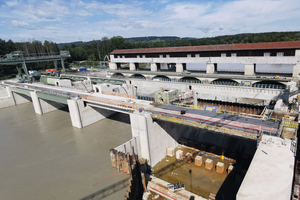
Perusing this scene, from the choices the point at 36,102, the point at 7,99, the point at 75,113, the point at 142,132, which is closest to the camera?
the point at 142,132

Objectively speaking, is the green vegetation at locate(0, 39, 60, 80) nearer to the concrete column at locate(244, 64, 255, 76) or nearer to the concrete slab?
the concrete column at locate(244, 64, 255, 76)

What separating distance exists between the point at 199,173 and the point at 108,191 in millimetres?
11365

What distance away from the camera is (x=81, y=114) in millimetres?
38031

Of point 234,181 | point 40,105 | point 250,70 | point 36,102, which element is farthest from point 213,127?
point 36,102

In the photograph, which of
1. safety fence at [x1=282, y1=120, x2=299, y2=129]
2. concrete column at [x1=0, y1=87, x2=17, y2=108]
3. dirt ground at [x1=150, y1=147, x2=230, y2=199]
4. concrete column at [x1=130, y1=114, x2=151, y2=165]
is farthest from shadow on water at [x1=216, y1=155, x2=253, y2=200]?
concrete column at [x1=0, y1=87, x2=17, y2=108]

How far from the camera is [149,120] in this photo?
2486 centimetres

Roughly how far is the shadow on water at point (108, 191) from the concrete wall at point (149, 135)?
189 inches

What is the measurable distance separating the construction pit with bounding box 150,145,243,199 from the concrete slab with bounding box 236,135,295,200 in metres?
8.08

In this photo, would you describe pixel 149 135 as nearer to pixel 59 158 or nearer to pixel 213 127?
pixel 213 127

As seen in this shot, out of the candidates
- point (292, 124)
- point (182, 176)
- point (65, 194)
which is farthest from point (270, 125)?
point (65, 194)

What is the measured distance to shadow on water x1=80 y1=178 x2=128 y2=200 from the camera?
67.2 ft

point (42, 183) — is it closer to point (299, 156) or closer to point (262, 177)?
point (262, 177)

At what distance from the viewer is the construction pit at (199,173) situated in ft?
69.0

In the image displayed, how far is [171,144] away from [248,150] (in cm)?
1118
